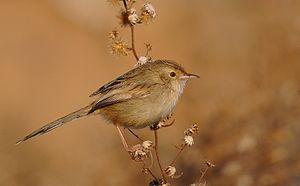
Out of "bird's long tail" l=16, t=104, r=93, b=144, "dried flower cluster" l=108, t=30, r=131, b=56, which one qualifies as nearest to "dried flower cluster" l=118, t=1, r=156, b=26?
"dried flower cluster" l=108, t=30, r=131, b=56

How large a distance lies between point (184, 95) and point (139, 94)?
755cm

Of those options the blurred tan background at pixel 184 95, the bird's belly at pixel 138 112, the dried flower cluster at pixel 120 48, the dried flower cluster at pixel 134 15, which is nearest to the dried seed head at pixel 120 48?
the dried flower cluster at pixel 120 48

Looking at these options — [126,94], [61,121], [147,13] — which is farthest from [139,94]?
[147,13]

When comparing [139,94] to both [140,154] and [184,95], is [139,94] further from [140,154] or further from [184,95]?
[184,95]

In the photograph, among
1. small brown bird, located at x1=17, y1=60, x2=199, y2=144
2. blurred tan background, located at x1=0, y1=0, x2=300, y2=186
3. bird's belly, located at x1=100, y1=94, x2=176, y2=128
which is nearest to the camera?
bird's belly, located at x1=100, y1=94, x2=176, y2=128

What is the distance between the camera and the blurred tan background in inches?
399

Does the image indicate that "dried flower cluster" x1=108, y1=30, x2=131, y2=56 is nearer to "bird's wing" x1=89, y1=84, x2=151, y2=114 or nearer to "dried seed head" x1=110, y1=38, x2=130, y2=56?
"dried seed head" x1=110, y1=38, x2=130, y2=56

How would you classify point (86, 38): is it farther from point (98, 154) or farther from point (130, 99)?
point (130, 99)

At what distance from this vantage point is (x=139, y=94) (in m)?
6.03

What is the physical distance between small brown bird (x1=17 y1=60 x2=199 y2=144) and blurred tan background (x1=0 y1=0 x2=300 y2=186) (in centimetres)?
293

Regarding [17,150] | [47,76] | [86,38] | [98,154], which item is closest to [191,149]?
[98,154]

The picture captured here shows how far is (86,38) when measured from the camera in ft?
50.2

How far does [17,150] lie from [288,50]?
18.0ft

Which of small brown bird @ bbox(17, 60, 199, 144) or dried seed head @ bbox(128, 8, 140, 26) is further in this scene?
small brown bird @ bbox(17, 60, 199, 144)
